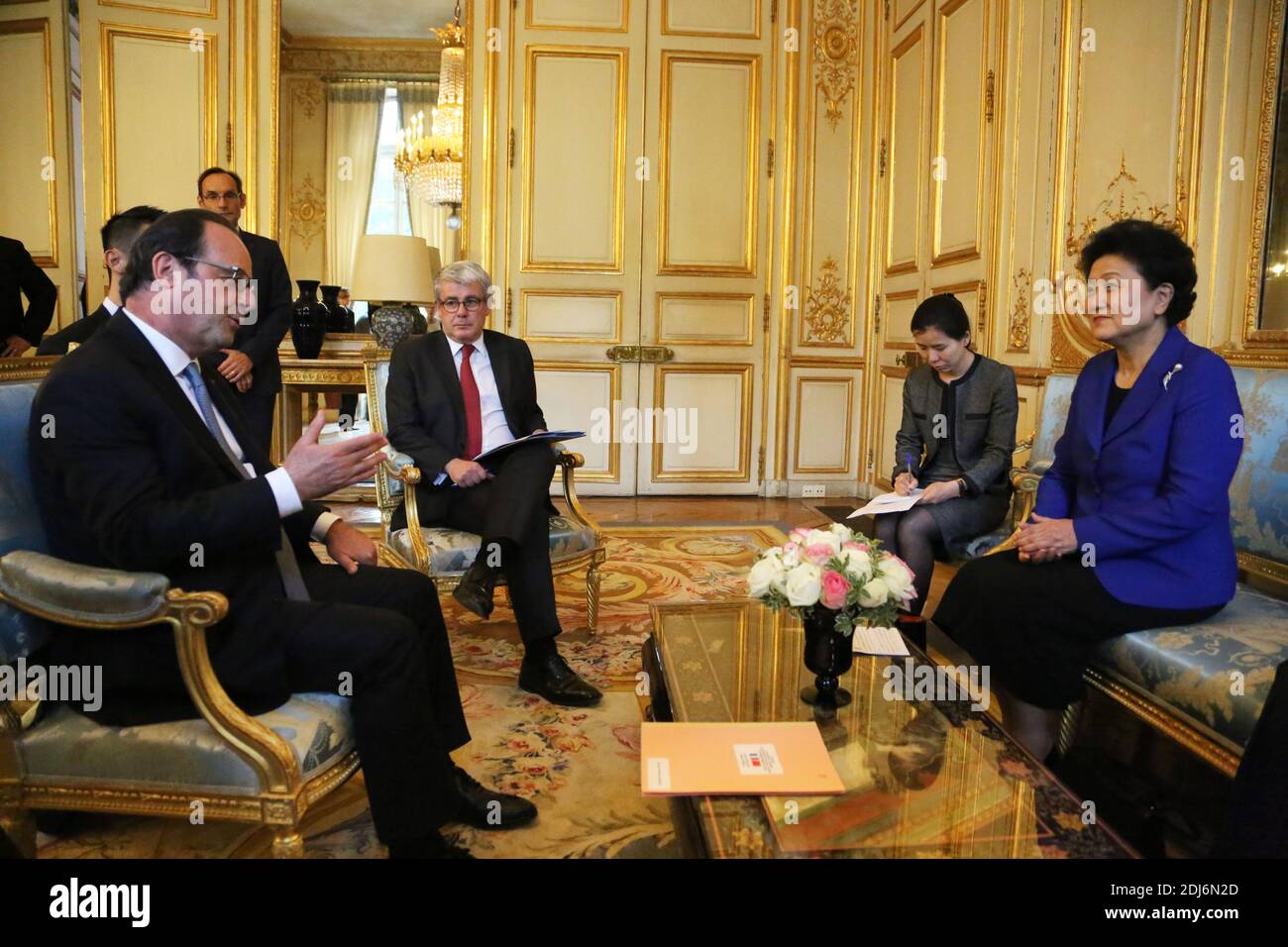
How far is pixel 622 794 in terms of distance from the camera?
207cm

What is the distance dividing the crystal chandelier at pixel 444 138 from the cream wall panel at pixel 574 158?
50cm

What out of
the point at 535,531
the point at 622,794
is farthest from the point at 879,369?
the point at 622,794

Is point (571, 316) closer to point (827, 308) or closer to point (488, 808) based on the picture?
point (827, 308)

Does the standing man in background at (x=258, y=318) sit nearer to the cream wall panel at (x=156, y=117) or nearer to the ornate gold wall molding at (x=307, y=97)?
the cream wall panel at (x=156, y=117)

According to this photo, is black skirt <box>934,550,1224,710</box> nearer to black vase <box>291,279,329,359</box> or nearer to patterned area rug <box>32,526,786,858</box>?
patterned area rug <box>32,526,786,858</box>

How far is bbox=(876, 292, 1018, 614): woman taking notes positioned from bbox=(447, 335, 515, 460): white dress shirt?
4.35 feet

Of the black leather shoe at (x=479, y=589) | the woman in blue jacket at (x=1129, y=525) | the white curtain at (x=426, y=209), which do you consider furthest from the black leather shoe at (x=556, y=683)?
the white curtain at (x=426, y=209)

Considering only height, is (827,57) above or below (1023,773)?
above

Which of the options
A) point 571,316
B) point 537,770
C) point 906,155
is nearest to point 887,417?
point 906,155

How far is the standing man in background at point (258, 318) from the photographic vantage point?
3.66m

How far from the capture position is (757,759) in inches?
59.9

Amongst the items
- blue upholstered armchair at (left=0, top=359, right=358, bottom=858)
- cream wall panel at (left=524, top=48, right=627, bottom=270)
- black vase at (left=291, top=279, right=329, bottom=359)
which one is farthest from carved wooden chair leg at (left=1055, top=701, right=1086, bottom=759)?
black vase at (left=291, top=279, right=329, bottom=359)

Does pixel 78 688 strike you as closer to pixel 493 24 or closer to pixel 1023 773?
pixel 1023 773
